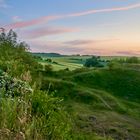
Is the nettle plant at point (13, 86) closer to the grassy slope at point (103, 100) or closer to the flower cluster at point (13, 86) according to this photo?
the flower cluster at point (13, 86)

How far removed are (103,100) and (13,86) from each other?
2562cm

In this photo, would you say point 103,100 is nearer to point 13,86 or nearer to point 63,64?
point 13,86

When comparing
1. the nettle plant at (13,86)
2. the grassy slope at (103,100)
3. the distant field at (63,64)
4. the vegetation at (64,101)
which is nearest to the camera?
the vegetation at (64,101)

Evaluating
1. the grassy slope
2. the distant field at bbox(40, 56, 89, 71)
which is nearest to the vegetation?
the grassy slope

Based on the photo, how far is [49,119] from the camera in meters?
13.5

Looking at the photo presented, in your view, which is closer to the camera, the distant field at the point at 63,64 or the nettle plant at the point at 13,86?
the nettle plant at the point at 13,86

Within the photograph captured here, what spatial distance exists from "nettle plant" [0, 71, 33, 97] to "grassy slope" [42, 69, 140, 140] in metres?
6.14

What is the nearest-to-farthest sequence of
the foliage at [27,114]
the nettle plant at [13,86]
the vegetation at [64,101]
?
1. the foliage at [27,114]
2. the vegetation at [64,101]
3. the nettle plant at [13,86]

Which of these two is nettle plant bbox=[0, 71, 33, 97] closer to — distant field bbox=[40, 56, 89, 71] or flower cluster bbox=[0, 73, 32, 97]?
flower cluster bbox=[0, 73, 32, 97]

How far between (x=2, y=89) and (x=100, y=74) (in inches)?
1504

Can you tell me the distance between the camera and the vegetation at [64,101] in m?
11.8

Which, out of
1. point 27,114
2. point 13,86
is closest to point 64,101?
point 13,86

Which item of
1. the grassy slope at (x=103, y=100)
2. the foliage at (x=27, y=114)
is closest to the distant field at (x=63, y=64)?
the grassy slope at (x=103, y=100)

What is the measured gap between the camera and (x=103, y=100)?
3944cm
